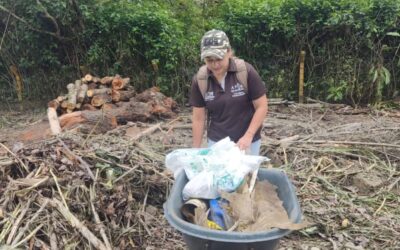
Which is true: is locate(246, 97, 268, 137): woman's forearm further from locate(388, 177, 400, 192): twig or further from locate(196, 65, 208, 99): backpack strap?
locate(388, 177, 400, 192): twig

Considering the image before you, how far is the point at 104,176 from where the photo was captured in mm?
4430

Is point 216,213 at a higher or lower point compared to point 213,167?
lower

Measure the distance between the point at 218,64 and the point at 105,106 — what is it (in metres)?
4.73

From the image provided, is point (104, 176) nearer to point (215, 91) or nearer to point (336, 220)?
point (215, 91)

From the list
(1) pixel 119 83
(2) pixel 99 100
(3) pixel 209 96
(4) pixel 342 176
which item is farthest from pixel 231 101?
(1) pixel 119 83

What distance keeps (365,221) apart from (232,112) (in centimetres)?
175

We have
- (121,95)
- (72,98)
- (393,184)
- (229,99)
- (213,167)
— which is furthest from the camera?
(121,95)

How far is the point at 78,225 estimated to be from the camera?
358 cm

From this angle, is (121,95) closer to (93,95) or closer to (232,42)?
(93,95)

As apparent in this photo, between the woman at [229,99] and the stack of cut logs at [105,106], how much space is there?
11.3 feet

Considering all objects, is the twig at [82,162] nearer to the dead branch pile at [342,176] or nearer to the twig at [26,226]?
the twig at [26,226]

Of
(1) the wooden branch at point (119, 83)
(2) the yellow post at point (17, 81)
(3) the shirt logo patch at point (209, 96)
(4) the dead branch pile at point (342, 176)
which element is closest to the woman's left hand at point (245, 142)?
(3) the shirt logo patch at point (209, 96)

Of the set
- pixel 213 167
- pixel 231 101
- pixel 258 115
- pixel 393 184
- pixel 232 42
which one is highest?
pixel 232 42

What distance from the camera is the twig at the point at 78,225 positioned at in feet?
11.5
